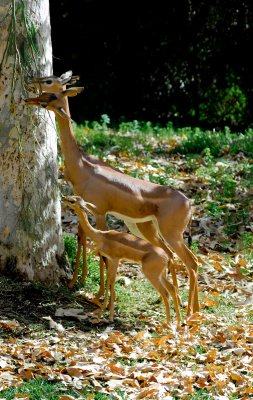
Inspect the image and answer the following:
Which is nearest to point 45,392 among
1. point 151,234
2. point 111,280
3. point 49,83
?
point 111,280

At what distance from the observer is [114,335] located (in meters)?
7.71

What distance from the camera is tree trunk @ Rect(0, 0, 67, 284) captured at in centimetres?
807

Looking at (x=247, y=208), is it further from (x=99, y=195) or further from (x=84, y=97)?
(x=84, y=97)

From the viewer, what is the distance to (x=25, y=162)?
8125mm

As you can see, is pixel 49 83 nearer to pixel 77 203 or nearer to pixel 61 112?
pixel 61 112

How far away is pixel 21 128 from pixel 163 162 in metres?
5.29

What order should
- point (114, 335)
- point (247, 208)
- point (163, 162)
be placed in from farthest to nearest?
point (163, 162) < point (247, 208) < point (114, 335)

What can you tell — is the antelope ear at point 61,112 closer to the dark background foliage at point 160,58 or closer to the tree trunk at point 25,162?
the tree trunk at point 25,162

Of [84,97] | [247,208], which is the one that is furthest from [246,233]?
[84,97]

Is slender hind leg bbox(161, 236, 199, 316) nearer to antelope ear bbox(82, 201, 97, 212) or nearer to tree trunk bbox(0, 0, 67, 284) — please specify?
antelope ear bbox(82, 201, 97, 212)

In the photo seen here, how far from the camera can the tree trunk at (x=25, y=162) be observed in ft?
26.5

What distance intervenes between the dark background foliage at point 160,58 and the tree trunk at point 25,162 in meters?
10.3

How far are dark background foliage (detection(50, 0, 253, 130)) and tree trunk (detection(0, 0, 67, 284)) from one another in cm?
1027

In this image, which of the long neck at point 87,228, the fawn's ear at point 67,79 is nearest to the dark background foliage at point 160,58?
the fawn's ear at point 67,79
